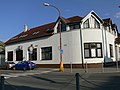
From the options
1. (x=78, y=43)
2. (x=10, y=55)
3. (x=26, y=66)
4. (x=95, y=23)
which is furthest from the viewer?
(x=10, y=55)

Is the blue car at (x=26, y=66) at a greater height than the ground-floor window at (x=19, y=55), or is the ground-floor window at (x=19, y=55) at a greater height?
the ground-floor window at (x=19, y=55)

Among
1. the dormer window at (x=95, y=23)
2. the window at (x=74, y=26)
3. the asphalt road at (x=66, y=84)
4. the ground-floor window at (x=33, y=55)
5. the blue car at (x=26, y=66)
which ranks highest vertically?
the dormer window at (x=95, y=23)

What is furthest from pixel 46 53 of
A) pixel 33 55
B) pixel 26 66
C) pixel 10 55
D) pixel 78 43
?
pixel 10 55

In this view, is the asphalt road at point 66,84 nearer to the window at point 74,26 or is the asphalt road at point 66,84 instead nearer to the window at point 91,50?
the window at point 91,50

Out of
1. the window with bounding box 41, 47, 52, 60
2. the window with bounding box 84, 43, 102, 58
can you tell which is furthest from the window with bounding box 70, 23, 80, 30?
the window with bounding box 41, 47, 52, 60

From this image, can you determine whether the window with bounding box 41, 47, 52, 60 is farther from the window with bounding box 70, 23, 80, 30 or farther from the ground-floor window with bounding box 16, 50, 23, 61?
the ground-floor window with bounding box 16, 50, 23, 61

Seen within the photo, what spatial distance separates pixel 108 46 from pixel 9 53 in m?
20.1

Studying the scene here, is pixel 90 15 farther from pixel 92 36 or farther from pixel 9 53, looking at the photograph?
pixel 9 53

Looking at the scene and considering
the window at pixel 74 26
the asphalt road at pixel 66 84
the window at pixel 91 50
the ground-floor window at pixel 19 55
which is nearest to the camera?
the asphalt road at pixel 66 84

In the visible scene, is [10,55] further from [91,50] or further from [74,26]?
[91,50]

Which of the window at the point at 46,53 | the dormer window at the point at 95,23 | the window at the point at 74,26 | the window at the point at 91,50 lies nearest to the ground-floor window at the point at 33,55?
the window at the point at 46,53

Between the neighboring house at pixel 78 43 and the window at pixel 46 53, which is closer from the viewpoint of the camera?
the neighboring house at pixel 78 43

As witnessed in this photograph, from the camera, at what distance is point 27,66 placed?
113 ft

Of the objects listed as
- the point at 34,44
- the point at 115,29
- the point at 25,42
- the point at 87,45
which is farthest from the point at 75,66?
the point at 115,29
